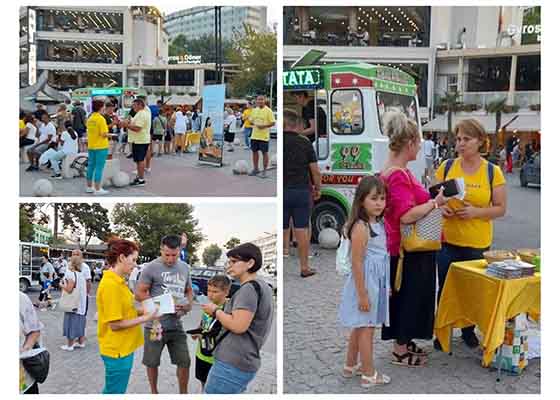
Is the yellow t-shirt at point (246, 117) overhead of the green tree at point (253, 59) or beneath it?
beneath

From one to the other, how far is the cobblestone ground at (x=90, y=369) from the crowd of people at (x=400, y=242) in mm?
470

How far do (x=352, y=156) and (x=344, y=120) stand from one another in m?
0.41

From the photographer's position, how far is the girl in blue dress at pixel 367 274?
2.94m

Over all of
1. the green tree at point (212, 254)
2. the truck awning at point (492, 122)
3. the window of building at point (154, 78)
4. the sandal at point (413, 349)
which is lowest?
the sandal at point (413, 349)

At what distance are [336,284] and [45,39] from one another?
2925 mm

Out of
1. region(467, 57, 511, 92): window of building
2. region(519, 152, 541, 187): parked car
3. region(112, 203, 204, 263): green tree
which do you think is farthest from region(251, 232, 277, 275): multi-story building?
region(467, 57, 511, 92): window of building

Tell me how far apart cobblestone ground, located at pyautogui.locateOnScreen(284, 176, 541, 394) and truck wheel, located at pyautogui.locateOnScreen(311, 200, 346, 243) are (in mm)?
1697

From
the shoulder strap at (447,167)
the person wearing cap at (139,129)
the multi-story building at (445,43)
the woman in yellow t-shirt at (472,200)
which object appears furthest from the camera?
the person wearing cap at (139,129)

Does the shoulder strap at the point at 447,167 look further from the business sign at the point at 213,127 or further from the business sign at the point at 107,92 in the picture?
the business sign at the point at 107,92

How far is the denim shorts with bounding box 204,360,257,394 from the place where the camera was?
8.80 feet

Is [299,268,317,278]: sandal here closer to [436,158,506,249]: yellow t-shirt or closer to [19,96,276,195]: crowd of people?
[19,96,276,195]: crowd of people

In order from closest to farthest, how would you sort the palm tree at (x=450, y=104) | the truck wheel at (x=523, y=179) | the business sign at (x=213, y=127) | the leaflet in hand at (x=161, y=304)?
the leaflet in hand at (x=161, y=304)
the business sign at (x=213, y=127)
the truck wheel at (x=523, y=179)
the palm tree at (x=450, y=104)

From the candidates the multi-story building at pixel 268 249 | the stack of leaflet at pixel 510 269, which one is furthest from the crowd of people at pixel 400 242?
the multi-story building at pixel 268 249

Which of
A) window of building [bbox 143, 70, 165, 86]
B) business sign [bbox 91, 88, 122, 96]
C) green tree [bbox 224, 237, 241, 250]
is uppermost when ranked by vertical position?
window of building [bbox 143, 70, 165, 86]
